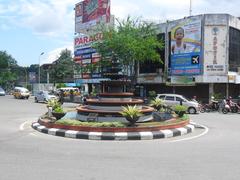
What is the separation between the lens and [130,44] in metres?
36.4

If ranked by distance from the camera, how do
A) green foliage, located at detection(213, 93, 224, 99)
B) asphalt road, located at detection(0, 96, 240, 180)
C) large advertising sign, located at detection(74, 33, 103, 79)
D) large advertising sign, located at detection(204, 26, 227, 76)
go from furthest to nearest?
large advertising sign, located at detection(74, 33, 103, 79) < green foliage, located at detection(213, 93, 224, 99) < large advertising sign, located at detection(204, 26, 227, 76) < asphalt road, located at detection(0, 96, 240, 180)

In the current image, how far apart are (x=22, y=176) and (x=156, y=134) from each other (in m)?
7.08

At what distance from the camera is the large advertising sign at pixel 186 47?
34844 millimetres

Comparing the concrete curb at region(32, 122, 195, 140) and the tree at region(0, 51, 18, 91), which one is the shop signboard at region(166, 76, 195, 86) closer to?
the concrete curb at region(32, 122, 195, 140)

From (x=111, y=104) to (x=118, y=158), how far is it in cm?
800

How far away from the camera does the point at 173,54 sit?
3778 cm

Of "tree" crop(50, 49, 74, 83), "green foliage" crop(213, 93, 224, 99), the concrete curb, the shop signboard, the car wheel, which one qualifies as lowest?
the car wheel

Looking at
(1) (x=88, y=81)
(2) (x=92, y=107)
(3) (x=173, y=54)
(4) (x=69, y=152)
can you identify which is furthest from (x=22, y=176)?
(1) (x=88, y=81)

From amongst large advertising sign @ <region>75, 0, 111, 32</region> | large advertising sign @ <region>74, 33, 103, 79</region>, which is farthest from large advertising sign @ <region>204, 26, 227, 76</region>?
large advertising sign @ <region>75, 0, 111, 32</region>

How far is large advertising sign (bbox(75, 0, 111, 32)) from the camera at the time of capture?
5070cm

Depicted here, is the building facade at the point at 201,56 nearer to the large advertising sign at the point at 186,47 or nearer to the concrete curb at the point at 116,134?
the large advertising sign at the point at 186,47

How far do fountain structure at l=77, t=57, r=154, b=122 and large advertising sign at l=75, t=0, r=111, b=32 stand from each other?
106 ft

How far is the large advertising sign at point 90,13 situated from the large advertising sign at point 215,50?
19.5 meters

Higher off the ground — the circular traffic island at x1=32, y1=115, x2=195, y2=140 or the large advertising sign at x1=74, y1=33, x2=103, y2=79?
the large advertising sign at x1=74, y1=33, x2=103, y2=79
